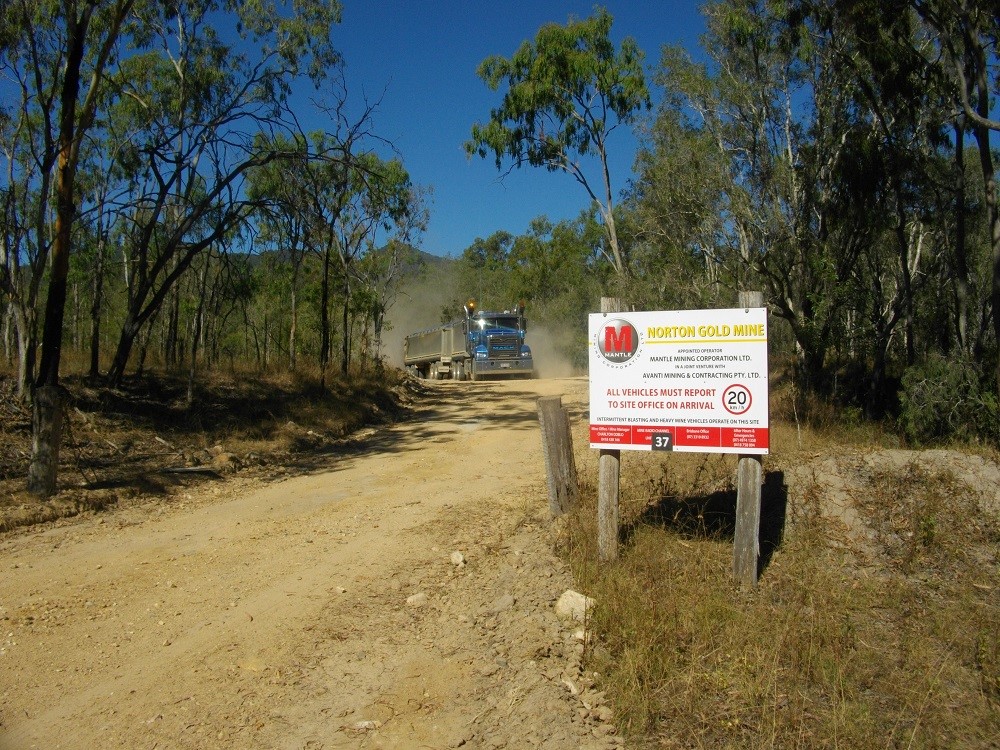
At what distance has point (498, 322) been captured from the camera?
35.2 metres

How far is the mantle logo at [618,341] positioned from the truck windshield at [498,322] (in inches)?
1128

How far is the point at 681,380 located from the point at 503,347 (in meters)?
28.7

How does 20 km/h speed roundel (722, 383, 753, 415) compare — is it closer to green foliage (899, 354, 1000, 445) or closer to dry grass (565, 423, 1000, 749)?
dry grass (565, 423, 1000, 749)

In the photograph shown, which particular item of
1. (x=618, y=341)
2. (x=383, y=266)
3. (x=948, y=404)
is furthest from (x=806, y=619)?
(x=383, y=266)

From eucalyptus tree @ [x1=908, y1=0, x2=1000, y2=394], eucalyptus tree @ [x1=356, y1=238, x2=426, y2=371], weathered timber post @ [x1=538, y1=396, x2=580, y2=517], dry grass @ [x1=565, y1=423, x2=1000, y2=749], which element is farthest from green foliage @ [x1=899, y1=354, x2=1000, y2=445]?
eucalyptus tree @ [x1=356, y1=238, x2=426, y2=371]

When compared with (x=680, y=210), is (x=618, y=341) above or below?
below

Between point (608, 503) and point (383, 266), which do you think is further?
point (383, 266)

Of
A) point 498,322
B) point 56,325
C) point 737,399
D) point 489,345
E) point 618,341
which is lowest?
point 737,399

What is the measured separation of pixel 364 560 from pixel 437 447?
6.49 m

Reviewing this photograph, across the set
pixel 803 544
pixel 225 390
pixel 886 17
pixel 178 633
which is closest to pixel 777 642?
pixel 803 544

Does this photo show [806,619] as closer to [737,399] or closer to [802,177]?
[737,399]

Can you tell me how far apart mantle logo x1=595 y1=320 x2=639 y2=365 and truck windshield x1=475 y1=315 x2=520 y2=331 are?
2865 cm

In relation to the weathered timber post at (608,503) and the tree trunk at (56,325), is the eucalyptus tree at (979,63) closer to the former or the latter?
the weathered timber post at (608,503)

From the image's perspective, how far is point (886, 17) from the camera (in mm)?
11039
